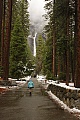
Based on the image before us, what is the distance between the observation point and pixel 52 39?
50.9 m

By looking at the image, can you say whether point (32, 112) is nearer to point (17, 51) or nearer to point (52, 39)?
point (17, 51)

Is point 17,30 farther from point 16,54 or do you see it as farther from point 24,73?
point 24,73

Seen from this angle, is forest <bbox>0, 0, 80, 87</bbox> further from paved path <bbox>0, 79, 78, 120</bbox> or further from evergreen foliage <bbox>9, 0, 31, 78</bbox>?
paved path <bbox>0, 79, 78, 120</bbox>

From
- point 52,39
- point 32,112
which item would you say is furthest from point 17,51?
point 32,112

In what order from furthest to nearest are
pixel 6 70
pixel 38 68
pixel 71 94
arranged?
1. pixel 38 68
2. pixel 6 70
3. pixel 71 94

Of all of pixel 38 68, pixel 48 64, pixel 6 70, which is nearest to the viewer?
pixel 6 70

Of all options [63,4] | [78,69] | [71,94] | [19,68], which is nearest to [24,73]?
[19,68]

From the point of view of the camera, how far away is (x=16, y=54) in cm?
4675

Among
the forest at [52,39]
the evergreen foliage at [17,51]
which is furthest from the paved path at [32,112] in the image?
the evergreen foliage at [17,51]

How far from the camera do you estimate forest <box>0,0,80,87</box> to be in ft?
85.0

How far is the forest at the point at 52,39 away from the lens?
2592cm

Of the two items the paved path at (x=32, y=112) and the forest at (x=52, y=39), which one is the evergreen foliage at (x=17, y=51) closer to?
the forest at (x=52, y=39)

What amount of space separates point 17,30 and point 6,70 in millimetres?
16792

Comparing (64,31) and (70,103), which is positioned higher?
(64,31)
